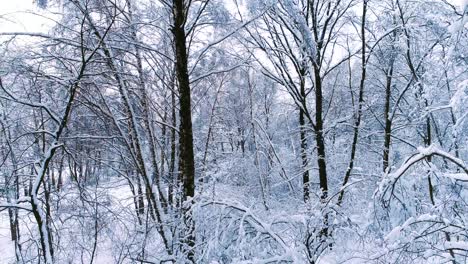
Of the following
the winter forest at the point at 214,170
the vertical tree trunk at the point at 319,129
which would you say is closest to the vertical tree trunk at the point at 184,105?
the winter forest at the point at 214,170

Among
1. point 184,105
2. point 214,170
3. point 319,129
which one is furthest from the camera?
point 319,129

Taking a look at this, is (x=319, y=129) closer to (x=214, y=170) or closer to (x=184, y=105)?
(x=214, y=170)

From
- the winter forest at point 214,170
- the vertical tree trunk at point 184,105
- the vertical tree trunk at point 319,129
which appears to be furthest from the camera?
the vertical tree trunk at point 319,129

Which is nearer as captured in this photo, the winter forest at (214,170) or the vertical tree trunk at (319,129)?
the winter forest at (214,170)

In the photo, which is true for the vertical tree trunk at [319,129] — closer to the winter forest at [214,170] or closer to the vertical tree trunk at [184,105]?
the winter forest at [214,170]

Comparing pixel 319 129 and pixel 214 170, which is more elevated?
pixel 319 129

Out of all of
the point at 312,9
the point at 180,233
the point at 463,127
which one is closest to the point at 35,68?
the point at 180,233

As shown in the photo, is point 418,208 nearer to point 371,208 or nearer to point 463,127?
point 371,208

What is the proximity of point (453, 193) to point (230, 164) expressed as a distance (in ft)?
37.7

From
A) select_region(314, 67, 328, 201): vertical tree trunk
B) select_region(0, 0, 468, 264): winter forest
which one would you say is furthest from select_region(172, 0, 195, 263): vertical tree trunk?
select_region(314, 67, 328, 201): vertical tree trunk

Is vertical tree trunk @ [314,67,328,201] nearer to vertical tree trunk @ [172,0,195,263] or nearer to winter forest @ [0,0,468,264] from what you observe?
winter forest @ [0,0,468,264]

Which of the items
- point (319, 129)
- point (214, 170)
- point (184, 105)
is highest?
point (184, 105)

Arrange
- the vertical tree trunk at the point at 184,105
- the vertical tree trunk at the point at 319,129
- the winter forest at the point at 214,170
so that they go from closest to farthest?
the winter forest at the point at 214,170 < the vertical tree trunk at the point at 184,105 < the vertical tree trunk at the point at 319,129

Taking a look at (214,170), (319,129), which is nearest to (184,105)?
(214,170)
